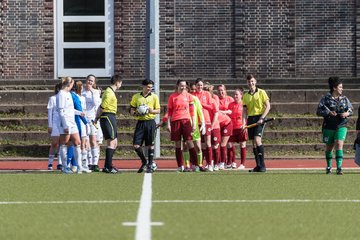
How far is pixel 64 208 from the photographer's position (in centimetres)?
1323

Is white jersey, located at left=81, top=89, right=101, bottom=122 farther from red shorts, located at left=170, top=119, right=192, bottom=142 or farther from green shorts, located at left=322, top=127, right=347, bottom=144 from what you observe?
green shorts, located at left=322, top=127, right=347, bottom=144

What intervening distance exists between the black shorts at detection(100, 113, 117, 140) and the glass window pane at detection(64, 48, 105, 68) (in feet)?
42.1

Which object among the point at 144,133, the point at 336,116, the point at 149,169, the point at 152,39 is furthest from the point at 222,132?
the point at 336,116

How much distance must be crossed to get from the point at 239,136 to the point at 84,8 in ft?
40.1

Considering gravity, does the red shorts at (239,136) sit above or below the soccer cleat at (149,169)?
above

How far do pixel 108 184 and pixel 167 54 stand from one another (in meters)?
16.8

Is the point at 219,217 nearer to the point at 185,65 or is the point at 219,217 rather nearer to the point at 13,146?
the point at 13,146

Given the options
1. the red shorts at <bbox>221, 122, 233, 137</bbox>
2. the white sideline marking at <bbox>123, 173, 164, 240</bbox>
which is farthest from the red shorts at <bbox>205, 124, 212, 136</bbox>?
the white sideline marking at <bbox>123, 173, 164, 240</bbox>

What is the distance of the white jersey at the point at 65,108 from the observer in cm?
2142

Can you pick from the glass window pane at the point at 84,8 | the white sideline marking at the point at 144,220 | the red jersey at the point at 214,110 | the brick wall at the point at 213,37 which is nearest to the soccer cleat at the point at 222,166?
the red jersey at the point at 214,110

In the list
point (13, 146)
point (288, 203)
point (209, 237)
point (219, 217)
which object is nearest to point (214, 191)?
point (288, 203)

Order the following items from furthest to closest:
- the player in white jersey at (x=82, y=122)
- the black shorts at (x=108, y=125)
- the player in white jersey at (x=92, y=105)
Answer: the player in white jersey at (x=92, y=105), the player in white jersey at (x=82, y=122), the black shorts at (x=108, y=125)

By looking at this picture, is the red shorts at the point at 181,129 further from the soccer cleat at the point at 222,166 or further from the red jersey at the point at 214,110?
the soccer cleat at the point at 222,166

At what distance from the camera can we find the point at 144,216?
39.6ft
